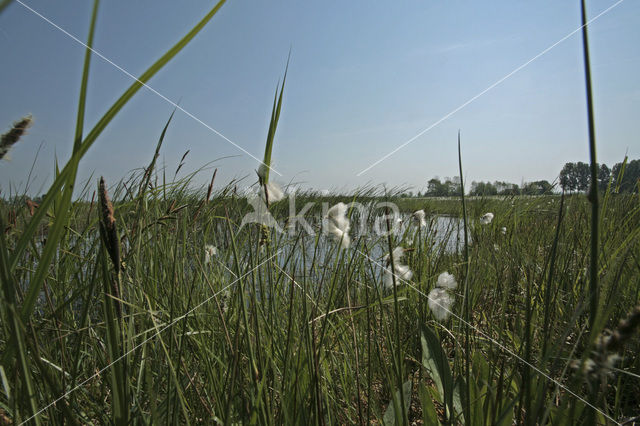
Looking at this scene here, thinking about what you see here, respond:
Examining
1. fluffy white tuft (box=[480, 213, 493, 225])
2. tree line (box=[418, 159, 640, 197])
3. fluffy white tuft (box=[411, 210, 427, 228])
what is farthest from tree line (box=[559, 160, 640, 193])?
fluffy white tuft (box=[480, 213, 493, 225])

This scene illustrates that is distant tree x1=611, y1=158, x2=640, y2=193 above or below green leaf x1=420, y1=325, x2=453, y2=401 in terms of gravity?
above

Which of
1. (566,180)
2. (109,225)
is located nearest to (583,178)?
(566,180)

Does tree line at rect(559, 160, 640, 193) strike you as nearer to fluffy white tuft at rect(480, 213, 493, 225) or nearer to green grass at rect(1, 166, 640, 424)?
green grass at rect(1, 166, 640, 424)

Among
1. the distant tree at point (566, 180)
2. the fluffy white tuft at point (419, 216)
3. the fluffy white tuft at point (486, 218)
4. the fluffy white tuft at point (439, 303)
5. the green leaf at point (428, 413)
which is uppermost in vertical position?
the distant tree at point (566, 180)

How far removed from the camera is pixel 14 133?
442mm

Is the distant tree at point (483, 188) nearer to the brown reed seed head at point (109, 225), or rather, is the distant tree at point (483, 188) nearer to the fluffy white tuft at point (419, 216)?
the fluffy white tuft at point (419, 216)

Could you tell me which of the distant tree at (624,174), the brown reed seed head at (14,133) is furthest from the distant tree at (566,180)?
the brown reed seed head at (14,133)

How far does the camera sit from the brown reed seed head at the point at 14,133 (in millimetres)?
436

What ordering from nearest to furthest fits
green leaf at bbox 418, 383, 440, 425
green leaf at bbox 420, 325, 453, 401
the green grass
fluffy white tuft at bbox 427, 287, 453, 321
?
the green grass, green leaf at bbox 418, 383, 440, 425, green leaf at bbox 420, 325, 453, 401, fluffy white tuft at bbox 427, 287, 453, 321

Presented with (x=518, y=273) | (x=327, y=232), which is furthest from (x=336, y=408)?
(x=518, y=273)

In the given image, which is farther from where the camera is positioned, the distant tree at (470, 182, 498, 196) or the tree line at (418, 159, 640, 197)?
the distant tree at (470, 182, 498, 196)

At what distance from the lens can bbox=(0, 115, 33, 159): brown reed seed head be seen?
44 centimetres

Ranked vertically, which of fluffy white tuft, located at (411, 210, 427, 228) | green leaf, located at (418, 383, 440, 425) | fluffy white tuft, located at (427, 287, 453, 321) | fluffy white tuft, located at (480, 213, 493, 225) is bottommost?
green leaf, located at (418, 383, 440, 425)

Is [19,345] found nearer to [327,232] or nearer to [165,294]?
[327,232]
